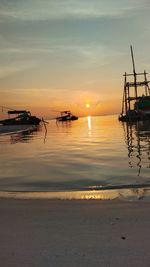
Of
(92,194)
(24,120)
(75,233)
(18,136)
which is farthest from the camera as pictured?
(24,120)

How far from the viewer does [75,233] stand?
6625 millimetres

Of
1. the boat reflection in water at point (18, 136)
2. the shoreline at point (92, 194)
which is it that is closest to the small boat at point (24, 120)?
the boat reflection in water at point (18, 136)

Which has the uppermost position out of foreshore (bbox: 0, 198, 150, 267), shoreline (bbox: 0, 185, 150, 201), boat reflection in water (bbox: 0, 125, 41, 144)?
foreshore (bbox: 0, 198, 150, 267)

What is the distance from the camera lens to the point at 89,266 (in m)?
5.13

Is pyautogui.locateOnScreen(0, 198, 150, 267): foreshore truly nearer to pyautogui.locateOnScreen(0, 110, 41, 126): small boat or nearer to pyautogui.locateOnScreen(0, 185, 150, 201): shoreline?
pyautogui.locateOnScreen(0, 185, 150, 201): shoreline

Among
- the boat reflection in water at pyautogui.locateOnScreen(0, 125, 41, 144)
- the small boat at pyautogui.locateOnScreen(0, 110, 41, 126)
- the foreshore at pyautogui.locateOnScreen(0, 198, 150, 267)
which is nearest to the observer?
the foreshore at pyautogui.locateOnScreen(0, 198, 150, 267)

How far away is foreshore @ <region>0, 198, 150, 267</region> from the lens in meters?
5.41

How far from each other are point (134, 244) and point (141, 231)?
0.69 m

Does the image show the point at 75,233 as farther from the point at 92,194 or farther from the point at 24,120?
the point at 24,120

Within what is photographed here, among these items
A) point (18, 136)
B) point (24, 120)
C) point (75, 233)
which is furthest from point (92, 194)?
point (24, 120)

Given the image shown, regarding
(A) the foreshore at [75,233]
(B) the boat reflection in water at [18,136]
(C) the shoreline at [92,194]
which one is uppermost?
(A) the foreshore at [75,233]

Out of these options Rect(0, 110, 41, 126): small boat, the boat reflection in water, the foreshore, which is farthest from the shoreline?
Rect(0, 110, 41, 126): small boat

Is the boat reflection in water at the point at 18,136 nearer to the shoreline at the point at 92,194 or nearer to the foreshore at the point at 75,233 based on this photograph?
the shoreline at the point at 92,194

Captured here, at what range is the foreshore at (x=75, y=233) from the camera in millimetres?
5406
